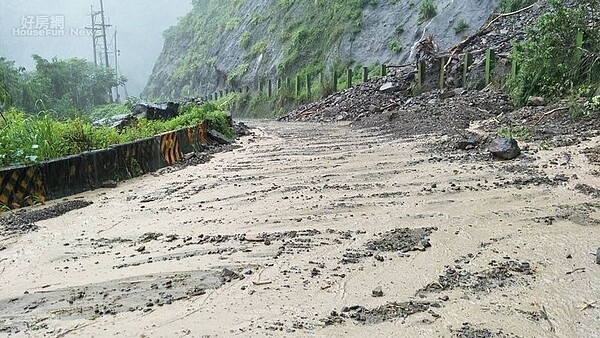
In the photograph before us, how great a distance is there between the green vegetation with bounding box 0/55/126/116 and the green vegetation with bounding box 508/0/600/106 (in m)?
13.1

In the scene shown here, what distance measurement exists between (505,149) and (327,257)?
3.54m

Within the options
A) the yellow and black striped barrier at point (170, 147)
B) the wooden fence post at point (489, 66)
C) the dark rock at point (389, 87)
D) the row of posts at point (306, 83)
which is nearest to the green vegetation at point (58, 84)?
the yellow and black striped barrier at point (170, 147)

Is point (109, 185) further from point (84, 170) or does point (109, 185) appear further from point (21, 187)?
point (21, 187)

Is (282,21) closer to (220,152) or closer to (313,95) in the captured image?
(313,95)

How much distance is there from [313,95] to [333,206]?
20.0 meters

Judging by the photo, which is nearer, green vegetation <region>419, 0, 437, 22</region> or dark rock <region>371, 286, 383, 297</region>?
dark rock <region>371, 286, 383, 297</region>

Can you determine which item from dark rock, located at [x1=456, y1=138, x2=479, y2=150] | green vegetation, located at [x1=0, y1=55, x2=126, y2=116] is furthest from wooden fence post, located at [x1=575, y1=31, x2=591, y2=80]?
green vegetation, located at [x1=0, y1=55, x2=126, y2=116]

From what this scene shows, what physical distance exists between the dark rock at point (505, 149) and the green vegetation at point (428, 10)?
56.3ft

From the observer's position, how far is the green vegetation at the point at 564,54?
897cm

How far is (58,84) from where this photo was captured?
32.7 metres

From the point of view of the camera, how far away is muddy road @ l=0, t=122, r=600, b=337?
96.7 inches

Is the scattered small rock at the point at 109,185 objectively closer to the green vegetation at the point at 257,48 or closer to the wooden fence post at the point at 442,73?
the wooden fence post at the point at 442,73

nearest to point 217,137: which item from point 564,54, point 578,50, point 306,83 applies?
point 564,54

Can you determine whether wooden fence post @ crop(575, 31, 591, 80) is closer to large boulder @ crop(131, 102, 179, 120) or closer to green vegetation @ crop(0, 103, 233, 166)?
green vegetation @ crop(0, 103, 233, 166)
